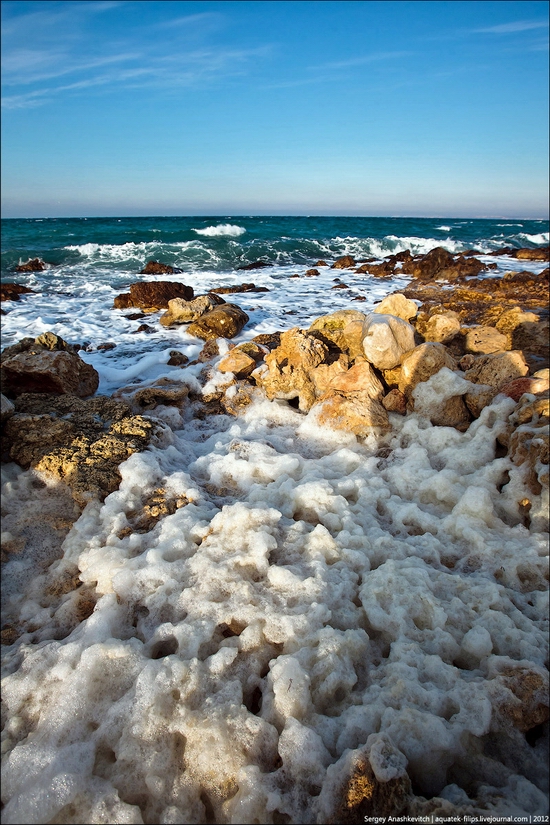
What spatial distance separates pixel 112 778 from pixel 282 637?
0.84 metres

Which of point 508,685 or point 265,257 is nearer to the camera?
point 508,685

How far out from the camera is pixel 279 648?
211 centimetres

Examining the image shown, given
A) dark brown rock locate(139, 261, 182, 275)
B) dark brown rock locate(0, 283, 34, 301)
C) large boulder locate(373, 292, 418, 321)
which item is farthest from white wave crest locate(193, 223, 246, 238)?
large boulder locate(373, 292, 418, 321)

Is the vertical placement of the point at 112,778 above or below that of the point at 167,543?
below

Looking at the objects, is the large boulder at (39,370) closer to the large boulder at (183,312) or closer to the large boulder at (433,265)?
the large boulder at (183,312)

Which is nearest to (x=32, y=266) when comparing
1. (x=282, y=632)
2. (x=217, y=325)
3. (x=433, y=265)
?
(x=217, y=325)

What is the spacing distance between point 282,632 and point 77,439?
87.8 inches

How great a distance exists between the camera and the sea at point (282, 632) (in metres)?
1.61

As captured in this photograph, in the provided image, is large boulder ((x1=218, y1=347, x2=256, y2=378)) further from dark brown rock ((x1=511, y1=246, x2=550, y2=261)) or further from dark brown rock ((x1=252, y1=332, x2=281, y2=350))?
dark brown rock ((x1=511, y1=246, x2=550, y2=261))

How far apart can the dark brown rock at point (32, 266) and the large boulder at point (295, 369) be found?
15.2 metres

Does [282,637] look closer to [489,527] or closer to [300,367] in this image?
[489,527]

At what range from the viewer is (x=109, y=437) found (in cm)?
352

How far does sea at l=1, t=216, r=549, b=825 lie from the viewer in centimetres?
161

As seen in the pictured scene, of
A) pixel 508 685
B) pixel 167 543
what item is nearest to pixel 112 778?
pixel 167 543
